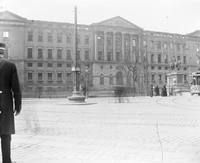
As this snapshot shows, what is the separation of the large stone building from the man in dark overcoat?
48.8m

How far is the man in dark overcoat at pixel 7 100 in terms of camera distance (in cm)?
336

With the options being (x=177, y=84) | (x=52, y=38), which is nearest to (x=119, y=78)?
(x=52, y=38)

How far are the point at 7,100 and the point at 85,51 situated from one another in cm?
6084

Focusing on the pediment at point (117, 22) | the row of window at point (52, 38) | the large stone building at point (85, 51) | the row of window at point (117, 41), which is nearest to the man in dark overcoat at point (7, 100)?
the large stone building at point (85, 51)

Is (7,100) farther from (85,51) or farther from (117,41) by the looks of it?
(117,41)

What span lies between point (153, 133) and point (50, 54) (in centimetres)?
5611

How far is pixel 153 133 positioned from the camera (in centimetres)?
607

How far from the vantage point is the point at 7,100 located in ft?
11.1

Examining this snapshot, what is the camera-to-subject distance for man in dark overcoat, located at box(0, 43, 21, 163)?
336 cm

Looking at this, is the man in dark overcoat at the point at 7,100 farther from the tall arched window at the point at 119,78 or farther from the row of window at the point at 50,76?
the tall arched window at the point at 119,78

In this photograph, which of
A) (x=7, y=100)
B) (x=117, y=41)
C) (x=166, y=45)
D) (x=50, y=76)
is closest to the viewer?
(x=7, y=100)

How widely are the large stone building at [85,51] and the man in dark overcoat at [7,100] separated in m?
48.8

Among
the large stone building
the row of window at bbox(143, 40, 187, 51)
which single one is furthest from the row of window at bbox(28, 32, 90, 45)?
the row of window at bbox(143, 40, 187, 51)

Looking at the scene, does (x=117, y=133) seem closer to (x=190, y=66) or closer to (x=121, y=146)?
(x=121, y=146)
